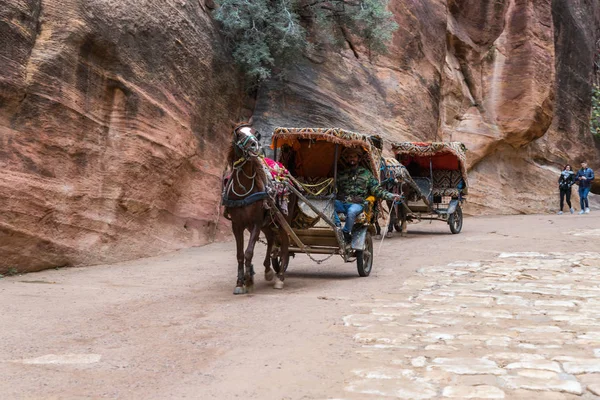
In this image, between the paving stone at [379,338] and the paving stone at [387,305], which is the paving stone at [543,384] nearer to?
the paving stone at [379,338]

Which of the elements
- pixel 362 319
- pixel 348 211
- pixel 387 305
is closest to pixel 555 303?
pixel 387 305

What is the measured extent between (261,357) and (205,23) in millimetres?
12978

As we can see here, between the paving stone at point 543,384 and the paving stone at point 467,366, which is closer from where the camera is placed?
the paving stone at point 543,384

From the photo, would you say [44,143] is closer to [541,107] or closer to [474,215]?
[474,215]

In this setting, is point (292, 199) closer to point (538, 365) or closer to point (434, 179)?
point (538, 365)

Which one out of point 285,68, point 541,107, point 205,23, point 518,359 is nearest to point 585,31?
point 541,107

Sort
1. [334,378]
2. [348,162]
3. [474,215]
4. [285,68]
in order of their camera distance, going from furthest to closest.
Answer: [474,215], [285,68], [348,162], [334,378]

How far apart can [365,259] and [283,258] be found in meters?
1.67

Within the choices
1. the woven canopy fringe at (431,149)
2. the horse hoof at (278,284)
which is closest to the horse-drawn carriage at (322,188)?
the horse hoof at (278,284)

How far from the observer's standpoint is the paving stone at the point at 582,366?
15.1 feet

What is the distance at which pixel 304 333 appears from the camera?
242 inches

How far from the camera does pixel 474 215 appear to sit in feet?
89.6

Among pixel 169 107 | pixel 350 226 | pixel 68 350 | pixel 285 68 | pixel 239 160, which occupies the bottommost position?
pixel 68 350

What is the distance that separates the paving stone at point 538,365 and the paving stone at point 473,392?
24.3 inches
